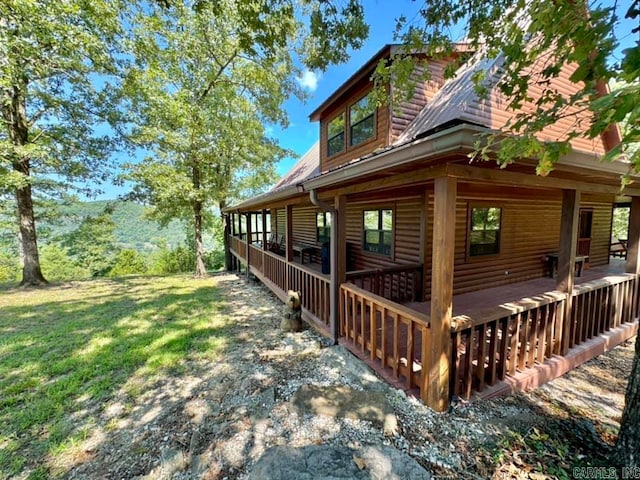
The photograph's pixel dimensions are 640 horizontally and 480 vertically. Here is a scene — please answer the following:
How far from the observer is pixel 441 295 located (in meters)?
2.68

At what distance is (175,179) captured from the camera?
10711mm

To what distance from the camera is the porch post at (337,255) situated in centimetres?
428

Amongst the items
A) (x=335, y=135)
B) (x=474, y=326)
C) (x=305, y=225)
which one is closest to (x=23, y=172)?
(x=305, y=225)

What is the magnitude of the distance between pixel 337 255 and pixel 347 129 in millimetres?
4570

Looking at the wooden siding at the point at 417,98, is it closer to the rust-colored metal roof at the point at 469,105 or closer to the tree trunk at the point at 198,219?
the rust-colored metal roof at the point at 469,105

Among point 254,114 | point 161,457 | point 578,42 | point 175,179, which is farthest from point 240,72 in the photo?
point 161,457

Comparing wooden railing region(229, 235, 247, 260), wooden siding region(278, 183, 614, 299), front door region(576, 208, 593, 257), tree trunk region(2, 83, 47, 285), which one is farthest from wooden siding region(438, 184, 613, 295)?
tree trunk region(2, 83, 47, 285)

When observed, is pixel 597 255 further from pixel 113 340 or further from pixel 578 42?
pixel 113 340

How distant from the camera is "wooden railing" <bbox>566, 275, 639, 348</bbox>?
3998 millimetres

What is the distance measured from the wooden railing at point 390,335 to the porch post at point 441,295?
10 cm

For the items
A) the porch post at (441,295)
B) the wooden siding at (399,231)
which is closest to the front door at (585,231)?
the wooden siding at (399,231)

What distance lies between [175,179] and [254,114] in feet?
15.4

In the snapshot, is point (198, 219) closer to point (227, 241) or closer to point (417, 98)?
point (227, 241)

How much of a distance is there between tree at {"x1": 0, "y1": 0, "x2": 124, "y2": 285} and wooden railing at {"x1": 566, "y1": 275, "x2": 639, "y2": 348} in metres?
12.2
